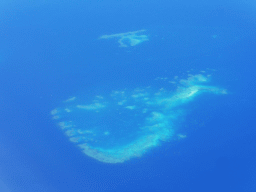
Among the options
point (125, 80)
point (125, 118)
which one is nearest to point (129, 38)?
point (125, 80)

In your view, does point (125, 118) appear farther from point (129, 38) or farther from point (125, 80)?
point (129, 38)

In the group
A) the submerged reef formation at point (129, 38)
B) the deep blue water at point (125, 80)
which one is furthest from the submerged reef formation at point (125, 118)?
the submerged reef formation at point (129, 38)

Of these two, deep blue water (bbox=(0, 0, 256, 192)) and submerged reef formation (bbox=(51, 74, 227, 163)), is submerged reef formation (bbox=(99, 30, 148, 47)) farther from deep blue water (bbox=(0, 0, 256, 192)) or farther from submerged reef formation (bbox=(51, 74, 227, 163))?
submerged reef formation (bbox=(51, 74, 227, 163))

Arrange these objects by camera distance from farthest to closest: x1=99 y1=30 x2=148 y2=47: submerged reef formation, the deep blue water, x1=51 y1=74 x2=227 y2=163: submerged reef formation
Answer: x1=99 y1=30 x2=148 y2=47: submerged reef formation
x1=51 y1=74 x2=227 y2=163: submerged reef formation
the deep blue water

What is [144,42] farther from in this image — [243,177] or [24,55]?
[243,177]

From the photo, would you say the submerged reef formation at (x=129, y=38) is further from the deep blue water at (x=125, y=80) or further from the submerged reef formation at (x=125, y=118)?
the submerged reef formation at (x=125, y=118)

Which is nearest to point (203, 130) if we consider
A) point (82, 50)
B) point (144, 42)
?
point (144, 42)

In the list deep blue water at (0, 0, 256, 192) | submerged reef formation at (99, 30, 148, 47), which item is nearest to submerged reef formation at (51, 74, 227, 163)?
deep blue water at (0, 0, 256, 192)
